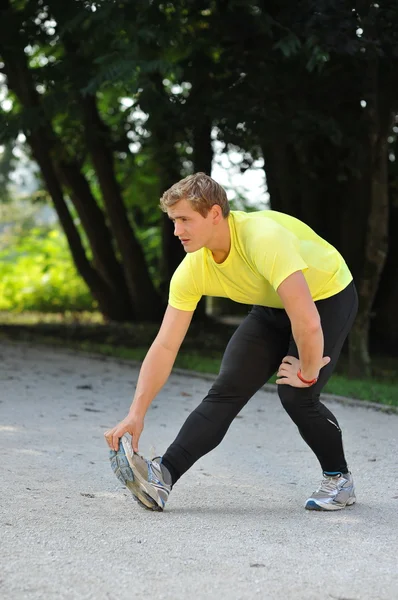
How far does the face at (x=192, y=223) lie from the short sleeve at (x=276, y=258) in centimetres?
22

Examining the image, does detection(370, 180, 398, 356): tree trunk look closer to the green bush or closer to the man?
the man

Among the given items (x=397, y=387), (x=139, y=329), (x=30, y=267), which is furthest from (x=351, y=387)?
(x=30, y=267)

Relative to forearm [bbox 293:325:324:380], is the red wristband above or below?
below

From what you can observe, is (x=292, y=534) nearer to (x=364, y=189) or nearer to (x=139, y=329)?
(x=364, y=189)

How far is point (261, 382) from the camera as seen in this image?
4949 mm

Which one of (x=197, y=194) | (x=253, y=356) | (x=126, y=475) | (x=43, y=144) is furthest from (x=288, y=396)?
(x=43, y=144)

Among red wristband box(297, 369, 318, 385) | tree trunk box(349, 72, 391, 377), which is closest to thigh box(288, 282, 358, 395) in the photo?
red wristband box(297, 369, 318, 385)

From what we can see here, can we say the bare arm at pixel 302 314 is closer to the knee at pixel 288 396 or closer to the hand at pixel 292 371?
the hand at pixel 292 371

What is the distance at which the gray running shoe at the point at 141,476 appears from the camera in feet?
15.3

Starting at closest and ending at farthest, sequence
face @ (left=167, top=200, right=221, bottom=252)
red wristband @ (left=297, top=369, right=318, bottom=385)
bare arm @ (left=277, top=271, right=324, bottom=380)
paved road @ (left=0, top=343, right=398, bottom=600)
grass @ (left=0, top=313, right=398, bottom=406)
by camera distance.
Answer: paved road @ (left=0, top=343, right=398, bottom=600), bare arm @ (left=277, top=271, right=324, bottom=380), face @ (left=167, top=200, right=221, bottom=252), red wristband @ (left=297, top=369, right=318, bottom=385), grass @ (left=0, top=313, right=398, bottom=406)

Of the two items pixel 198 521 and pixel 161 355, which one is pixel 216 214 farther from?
pixel 198 521

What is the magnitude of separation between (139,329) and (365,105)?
7240 millimetres

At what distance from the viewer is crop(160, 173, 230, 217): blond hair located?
4395mm

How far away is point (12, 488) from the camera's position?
5.20 metres
